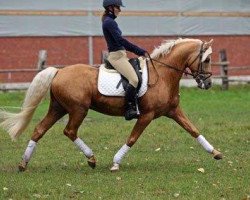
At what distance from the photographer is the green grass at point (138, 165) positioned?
34.0 feet

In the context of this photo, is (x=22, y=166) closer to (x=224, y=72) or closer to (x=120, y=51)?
(x=120, y=51)

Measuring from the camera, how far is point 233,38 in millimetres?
36875

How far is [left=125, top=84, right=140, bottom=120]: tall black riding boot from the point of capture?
1238 cm

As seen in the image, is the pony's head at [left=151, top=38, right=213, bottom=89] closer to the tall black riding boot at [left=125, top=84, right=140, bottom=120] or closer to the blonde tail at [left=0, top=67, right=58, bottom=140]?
the tall black riding boot at [left=125, top=84, right=140, bottom=120]

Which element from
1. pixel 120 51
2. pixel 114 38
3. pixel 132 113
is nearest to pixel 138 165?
pixel 132 113

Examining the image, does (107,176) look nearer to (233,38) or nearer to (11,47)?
(11,47)

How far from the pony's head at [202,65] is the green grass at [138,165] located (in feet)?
4.34

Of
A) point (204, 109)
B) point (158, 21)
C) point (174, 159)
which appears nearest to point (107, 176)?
point (174, 159)

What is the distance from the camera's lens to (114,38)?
41.0 feet

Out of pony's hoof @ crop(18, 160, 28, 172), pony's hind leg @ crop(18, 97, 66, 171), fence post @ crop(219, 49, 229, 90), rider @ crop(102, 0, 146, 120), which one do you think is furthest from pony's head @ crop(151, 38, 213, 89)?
fence post @ crop(219, 49, 229, 90)

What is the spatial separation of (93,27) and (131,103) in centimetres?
2246

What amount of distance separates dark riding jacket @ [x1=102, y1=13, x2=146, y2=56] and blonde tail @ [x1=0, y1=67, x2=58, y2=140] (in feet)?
3.23

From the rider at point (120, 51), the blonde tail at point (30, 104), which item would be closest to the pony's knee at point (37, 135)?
the blonde tail at point (30, 104)

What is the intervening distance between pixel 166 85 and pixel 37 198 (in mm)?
3557
